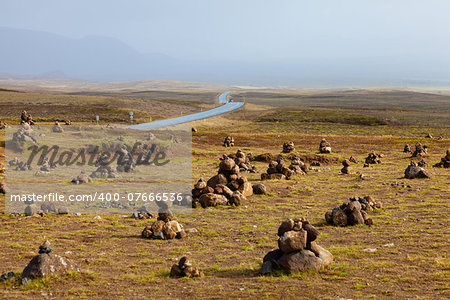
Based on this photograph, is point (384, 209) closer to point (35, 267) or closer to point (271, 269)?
point (271, 269)

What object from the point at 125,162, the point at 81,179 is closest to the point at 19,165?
the point at 81,179

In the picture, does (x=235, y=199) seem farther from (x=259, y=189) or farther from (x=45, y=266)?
(x=45, y=266)

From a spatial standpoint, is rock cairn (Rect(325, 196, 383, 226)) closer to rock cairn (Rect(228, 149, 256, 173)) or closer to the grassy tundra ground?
the grassy tundra ground

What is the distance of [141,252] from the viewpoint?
61.7ft

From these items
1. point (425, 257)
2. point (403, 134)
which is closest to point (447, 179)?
point (425, 257)

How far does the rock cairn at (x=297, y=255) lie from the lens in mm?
15912

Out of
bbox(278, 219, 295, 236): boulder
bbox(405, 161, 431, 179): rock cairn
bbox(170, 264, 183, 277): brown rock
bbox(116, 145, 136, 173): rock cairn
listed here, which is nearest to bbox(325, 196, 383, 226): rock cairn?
bbox(278, 219, 295, 236): boulder

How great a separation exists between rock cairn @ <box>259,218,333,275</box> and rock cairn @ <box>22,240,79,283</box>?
23.1 feet

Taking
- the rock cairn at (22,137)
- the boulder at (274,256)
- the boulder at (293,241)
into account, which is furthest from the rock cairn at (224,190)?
the rock cairn at (22,137)

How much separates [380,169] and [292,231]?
34703 mm

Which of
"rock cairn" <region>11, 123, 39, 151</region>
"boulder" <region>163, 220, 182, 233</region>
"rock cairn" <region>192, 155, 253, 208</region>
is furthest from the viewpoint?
"rock cairn" <region>11, 123, 39, 151</region>

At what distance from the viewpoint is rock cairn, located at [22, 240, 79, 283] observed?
14.7 metres

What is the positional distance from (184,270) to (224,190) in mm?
14854

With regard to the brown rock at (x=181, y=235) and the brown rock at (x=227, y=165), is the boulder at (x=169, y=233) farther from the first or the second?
the brown rock at (x=227, y=165)
